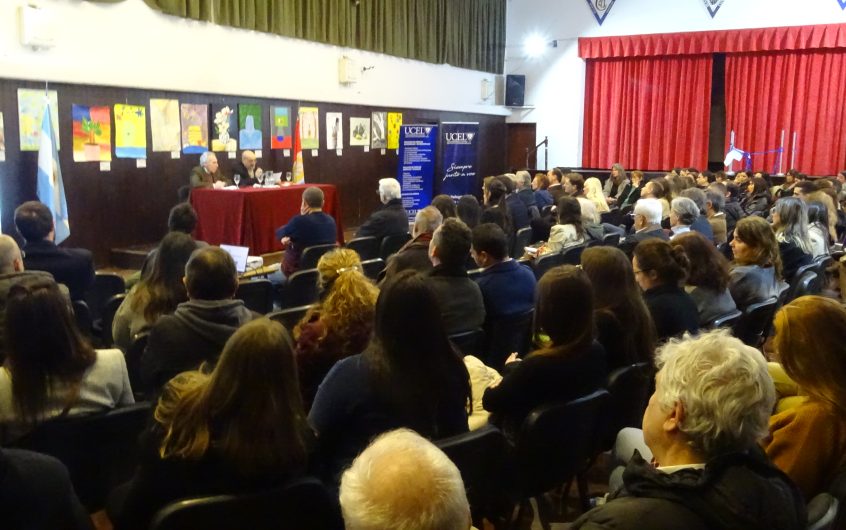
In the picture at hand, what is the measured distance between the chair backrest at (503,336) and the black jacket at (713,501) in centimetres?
227

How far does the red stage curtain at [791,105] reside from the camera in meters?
12.3

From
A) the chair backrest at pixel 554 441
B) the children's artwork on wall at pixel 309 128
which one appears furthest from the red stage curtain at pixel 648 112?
the chair backrest at pixel 554 441

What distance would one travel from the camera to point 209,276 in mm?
2822

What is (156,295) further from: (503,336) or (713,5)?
(713,5)

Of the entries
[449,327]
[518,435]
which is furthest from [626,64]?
[518,435]

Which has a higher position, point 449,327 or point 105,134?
point 105,134

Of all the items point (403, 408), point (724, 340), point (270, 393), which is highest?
point (724, 340)

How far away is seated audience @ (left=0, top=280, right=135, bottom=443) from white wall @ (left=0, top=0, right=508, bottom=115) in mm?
4909

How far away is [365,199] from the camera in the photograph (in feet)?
37.5

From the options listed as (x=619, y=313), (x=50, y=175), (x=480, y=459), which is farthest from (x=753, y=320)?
(x=50, y=175)

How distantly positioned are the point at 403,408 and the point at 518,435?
471 mm

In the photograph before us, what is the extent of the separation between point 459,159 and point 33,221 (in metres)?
9.30

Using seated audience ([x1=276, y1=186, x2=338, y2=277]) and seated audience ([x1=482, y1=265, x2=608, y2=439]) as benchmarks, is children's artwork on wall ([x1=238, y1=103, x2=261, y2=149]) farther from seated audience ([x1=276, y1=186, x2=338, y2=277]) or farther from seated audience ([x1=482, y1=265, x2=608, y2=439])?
seated audience ([x1=482, y1=265, x2=608, y2=439])

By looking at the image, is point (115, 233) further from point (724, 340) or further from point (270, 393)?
point (724, 340)
